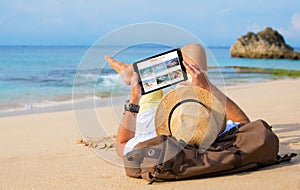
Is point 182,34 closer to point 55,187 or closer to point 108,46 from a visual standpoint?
point 108,46

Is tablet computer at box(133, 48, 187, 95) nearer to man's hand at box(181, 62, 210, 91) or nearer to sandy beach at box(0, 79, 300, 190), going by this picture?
man's hand at box(181, 62, 210, 91)

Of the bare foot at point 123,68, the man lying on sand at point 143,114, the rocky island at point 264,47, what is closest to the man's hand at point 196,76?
the man lying on sand at point 143,114

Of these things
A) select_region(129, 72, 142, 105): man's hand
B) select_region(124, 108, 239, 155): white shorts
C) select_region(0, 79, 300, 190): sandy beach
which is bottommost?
select_region(0, 79, 300, 190): sandy beach

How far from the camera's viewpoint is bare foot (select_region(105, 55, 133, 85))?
156 inches

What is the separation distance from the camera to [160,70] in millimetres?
3480

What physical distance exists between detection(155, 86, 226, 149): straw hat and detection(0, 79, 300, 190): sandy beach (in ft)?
1.20

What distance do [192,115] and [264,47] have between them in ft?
154

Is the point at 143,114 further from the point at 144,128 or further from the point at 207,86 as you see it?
the point at 207,86

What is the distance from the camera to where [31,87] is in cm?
1515

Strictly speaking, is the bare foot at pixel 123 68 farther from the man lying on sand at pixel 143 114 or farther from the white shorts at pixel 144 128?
the white shorts at pixel 144 128

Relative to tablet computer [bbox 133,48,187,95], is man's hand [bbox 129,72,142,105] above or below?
below

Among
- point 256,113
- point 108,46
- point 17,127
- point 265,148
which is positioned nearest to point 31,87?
point 17,127

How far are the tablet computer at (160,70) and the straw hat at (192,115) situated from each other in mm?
106

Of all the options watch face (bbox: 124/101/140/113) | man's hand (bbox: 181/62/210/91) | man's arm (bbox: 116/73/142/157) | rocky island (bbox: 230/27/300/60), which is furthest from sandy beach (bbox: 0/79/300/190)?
rocky island (bbox: 230/27/300/60)
